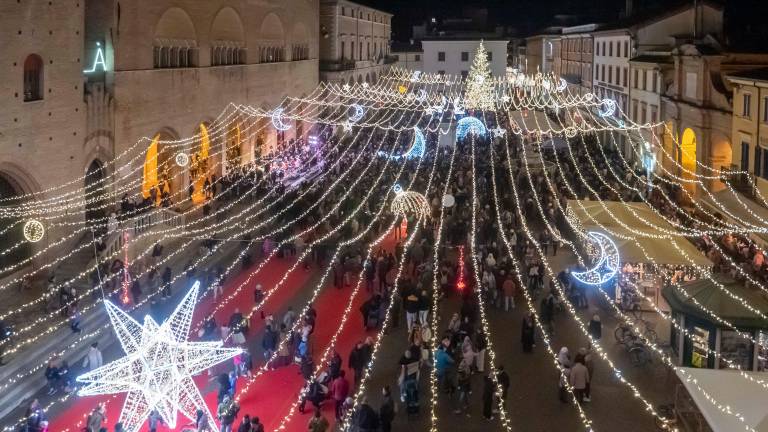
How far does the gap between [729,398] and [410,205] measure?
15.3 metres

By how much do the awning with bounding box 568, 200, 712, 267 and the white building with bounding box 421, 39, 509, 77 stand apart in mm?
57666

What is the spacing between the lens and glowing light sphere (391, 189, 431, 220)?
2461 cm

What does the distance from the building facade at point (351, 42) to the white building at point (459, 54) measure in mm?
9312

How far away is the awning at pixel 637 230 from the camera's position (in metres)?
17.9

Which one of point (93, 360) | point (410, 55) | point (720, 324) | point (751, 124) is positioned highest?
point (410, 55)

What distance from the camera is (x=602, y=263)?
750 inches

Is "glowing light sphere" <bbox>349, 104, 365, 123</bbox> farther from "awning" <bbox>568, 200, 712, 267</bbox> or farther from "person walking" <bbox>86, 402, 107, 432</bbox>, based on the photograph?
"person walking" <bbox>86, 402, 107, 432</bbox>

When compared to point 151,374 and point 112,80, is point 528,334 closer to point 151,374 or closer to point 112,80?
point 151,374

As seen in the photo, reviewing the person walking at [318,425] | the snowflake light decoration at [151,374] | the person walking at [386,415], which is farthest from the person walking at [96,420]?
the person walking at [386,415]

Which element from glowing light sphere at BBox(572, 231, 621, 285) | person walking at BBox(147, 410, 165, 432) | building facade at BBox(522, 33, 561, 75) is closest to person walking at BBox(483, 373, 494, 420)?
person walking at BBox(147, 410, 165, 432)

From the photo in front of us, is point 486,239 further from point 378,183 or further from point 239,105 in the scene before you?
point 239,105

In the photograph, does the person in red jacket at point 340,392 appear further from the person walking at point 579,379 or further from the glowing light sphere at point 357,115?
the glowing light sphere at point 357,115

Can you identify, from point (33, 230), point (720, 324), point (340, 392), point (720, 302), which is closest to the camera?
point (340, 392)

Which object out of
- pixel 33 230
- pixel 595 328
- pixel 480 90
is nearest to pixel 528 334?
pixel 595 328
